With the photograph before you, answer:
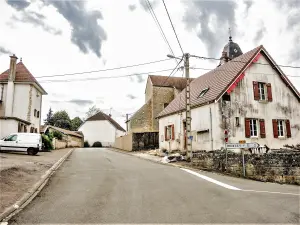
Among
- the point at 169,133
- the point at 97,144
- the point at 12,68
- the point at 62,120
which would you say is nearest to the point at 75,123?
the point at 62,120

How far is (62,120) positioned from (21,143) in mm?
62222

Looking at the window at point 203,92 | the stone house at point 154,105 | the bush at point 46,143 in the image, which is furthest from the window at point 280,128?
the bush at point 46,143

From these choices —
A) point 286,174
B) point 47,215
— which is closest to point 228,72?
point 286,174

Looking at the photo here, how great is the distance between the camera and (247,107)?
20.1 meters

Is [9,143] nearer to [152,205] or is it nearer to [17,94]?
[17,94]

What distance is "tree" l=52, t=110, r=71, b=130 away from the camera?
261ft

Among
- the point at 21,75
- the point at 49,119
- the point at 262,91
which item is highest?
the point at 49,119

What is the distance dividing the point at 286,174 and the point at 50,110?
281 feet

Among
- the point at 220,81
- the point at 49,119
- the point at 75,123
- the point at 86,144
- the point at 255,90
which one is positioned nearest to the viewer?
the point at 255,90

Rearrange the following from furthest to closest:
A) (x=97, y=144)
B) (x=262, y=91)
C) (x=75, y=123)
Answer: (x=75, y=123) → (x=97, y=144) → (x=262, y=91)

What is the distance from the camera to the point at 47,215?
211 inches

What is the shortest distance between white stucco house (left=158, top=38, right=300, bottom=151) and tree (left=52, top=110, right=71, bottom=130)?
63.1 meters

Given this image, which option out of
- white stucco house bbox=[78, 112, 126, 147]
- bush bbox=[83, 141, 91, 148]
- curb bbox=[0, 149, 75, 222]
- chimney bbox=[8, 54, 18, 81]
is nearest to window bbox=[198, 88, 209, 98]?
curb bbox=[0, 149, 75, 222]

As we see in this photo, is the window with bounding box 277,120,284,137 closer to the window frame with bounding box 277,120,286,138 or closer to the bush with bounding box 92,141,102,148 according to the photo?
the window frame with bounding box 277,120,286,138
